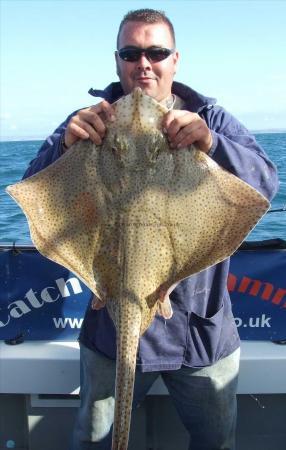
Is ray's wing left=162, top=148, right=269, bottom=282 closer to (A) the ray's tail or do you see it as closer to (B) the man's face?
(A) the ray's tail

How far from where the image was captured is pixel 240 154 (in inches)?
97.3

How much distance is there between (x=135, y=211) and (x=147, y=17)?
3.41ft

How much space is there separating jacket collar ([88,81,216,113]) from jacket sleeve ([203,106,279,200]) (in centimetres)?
6

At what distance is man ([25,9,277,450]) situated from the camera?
8.34 ft

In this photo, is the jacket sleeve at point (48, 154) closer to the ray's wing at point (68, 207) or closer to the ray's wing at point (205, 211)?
the ray's wing at point (68, 207)

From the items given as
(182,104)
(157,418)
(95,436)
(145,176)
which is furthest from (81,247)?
(157,418)

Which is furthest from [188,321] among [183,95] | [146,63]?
[146,63]

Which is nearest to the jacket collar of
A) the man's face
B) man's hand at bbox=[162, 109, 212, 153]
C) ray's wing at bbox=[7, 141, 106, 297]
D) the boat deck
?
the man's face

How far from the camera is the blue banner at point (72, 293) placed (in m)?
3.75

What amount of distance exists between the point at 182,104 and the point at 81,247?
1066 millimetres

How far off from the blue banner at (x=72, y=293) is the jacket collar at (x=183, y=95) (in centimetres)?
130

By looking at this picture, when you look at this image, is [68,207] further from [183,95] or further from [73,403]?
[73,403]

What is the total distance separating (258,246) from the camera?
3746 millimetres

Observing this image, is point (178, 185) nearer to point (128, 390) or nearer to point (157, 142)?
point (157, 142)
